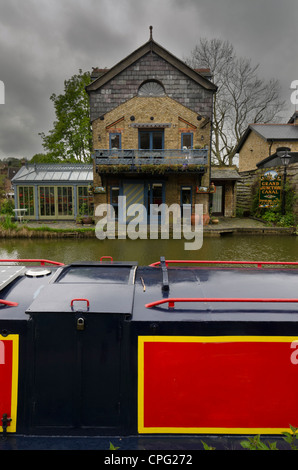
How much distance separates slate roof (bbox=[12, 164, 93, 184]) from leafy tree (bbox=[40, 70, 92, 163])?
8.36 meters

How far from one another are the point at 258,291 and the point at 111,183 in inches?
693

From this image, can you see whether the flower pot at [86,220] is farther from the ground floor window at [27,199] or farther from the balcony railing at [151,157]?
the ground floor window at [27,199]

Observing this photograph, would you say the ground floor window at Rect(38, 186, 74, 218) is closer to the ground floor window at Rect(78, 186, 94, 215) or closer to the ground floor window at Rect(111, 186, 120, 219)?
the ground floor window at Rect(78, 186, 94, 215)

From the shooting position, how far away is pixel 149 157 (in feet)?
61.5

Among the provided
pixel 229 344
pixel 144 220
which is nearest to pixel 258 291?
pixel 229 344

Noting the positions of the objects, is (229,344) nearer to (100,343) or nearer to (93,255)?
(100,343)

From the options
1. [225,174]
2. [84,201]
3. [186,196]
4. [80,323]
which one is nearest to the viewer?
[80,323]

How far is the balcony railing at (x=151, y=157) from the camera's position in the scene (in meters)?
18.4

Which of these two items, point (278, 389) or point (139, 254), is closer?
point (278, 389)

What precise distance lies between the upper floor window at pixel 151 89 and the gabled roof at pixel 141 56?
4.44ft

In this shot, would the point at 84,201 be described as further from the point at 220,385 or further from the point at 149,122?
the point at 220,385

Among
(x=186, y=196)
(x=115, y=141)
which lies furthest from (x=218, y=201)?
(x=115, y=141)

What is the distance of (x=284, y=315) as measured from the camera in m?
2.40

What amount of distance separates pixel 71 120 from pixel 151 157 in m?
14.9
